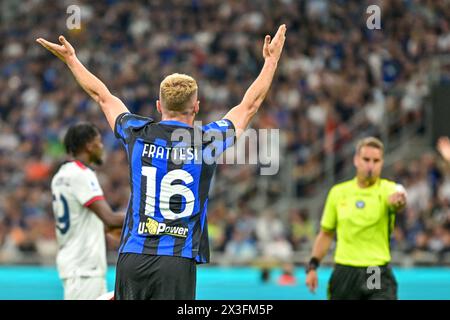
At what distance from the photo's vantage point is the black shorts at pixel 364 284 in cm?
814

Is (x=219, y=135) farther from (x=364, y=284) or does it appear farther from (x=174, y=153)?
(x=364, y=284)

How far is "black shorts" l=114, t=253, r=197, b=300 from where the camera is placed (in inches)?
219

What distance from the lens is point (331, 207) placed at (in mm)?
8633

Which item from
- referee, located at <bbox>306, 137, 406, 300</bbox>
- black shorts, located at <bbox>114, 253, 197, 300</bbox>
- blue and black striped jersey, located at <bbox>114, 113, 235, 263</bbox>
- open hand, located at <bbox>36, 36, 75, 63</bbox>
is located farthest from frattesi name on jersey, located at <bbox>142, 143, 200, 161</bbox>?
referee, located at <bbox>306, 137, 406, 300</bbox>

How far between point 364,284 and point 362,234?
1.42 feet

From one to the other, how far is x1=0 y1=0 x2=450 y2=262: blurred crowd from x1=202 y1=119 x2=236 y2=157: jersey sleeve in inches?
514

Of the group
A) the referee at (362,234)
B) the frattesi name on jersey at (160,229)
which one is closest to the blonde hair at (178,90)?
the frattesi name on jersey at (160,229)

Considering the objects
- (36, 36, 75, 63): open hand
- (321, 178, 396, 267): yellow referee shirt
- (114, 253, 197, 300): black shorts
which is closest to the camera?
(114, 253, 197, 300): black shorts

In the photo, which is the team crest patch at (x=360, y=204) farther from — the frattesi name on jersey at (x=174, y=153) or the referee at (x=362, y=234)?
the frattesi name on jersey at (x=174, y=153)

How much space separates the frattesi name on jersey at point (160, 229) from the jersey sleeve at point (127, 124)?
0.53m

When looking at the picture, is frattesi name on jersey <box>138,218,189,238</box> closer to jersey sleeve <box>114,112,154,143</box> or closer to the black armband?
jersey sleeve <box>114,112,154,143</box>

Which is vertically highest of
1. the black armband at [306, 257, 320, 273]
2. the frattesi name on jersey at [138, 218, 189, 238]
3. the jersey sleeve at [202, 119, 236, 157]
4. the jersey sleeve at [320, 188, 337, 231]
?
the jersey sleeve at [202, 119, 236, 157]

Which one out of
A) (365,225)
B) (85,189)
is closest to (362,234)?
(365,225)

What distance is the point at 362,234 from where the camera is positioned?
8367mm
